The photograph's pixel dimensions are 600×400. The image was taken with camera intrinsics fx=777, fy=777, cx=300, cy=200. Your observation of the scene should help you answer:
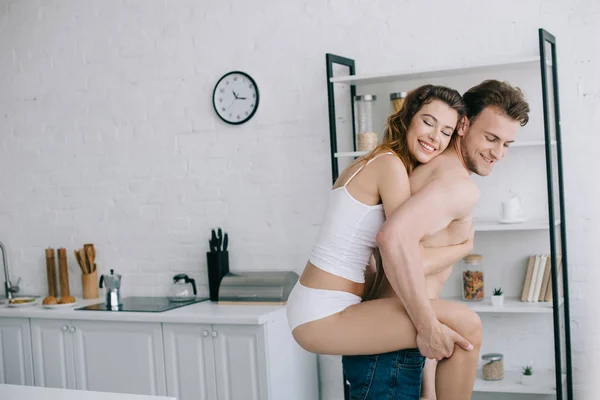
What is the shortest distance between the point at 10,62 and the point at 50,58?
13.0 inches

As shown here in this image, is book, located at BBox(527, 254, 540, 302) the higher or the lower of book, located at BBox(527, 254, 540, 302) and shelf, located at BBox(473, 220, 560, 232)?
the lower

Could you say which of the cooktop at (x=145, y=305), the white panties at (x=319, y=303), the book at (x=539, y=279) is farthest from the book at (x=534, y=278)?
the cooktop at (x=145, y=305)

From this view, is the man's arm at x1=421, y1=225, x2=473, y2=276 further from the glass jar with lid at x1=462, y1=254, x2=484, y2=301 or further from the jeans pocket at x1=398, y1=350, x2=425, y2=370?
the glass jar with lid at x1=462, y1=254, x2=484, y2=301

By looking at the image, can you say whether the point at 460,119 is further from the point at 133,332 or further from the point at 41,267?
the point at 41,267

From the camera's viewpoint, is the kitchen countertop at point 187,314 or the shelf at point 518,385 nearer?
the shelf at point 518,385

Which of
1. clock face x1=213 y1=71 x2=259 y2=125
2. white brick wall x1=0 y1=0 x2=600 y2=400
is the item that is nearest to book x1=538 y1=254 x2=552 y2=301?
white brick wall x1=0 y1=0 x2=600 y2=400

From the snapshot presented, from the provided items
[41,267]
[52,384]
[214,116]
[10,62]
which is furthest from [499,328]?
[10,62]

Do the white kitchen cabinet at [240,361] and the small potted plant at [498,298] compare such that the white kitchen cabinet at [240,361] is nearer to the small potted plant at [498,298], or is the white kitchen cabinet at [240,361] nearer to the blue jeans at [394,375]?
the small potted plant at [498,298]

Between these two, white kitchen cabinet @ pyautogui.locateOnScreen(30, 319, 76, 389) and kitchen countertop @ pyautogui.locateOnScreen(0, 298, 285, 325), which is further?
white kitchen cabinet @ pyautogui.locateOnScreen(30, 319, 76, 389)

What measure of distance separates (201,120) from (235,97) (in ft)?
0.86

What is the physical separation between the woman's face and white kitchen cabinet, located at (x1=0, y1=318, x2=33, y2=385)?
9.44 ft

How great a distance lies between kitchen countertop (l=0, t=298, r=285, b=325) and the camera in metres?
3.83

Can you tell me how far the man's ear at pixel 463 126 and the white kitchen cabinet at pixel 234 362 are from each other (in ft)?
5.32

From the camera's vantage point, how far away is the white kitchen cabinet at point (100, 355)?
160 inches
